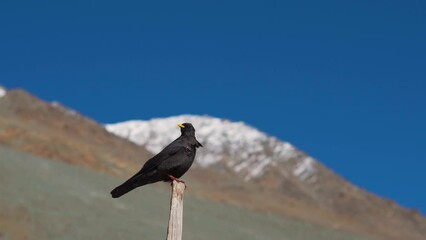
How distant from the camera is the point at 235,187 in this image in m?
175

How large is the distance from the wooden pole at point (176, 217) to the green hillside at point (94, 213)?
141 feet

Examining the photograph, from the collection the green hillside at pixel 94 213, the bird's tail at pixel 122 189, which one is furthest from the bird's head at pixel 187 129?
the green hillside at pixel 94 213

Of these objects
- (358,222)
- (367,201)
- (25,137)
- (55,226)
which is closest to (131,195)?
(55,226)

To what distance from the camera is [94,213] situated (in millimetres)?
59094

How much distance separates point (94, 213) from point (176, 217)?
52.8 m

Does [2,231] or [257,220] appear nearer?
[2,231]

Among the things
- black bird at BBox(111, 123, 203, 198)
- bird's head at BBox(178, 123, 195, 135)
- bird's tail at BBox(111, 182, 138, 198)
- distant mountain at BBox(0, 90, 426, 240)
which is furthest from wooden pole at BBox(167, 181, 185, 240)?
distant mountain at BBox(0, 90, 426, 240)

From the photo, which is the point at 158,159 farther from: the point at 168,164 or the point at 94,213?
the point at 94,213

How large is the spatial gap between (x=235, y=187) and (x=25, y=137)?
69.1 m

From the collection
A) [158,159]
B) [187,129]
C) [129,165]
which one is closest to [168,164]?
[158,159]

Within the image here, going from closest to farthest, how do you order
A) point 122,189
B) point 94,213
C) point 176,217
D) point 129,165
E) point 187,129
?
1. point 176,217
2. point 122,189
3. point 187,129
4. point 94,213
5. point 129,165

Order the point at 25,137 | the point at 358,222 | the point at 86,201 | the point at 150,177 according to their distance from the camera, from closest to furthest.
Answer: the point at 150,177 < the point at 86,201 < the point at 25,137 < the point at 358,222

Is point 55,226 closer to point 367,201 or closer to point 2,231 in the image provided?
point 2,231

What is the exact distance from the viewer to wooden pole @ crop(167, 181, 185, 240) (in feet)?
24.0
